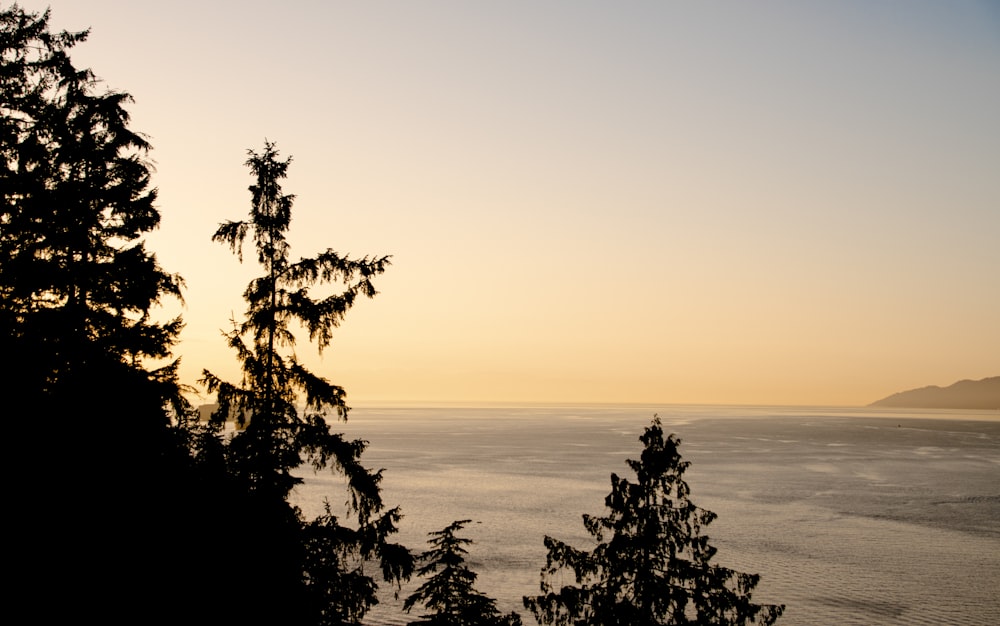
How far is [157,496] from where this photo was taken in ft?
44.6

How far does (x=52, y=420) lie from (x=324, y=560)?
5809mm

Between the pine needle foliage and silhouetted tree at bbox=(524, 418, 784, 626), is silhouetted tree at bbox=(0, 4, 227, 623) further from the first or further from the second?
silhouetted tree at bbox=(524, 418, 784, 626)

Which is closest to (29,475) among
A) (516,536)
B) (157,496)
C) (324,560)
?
(157,496)

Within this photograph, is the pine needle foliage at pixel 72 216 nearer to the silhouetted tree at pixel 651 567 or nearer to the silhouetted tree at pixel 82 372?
the silhouetted tree at pixel 82 372

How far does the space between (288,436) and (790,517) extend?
57163 mm

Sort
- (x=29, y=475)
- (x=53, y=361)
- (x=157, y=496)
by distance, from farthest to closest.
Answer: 1. (x=53, y=361)
2. (x=157, y=496)
3. (x=29, y=475)

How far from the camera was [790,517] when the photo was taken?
200 feet

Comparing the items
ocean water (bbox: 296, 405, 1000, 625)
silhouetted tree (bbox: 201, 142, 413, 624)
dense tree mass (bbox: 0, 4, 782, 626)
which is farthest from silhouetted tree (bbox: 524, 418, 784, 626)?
ocean water (bbox: 296, 405, 1000, 625)

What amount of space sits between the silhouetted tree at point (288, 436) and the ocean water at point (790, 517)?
17.3 metres

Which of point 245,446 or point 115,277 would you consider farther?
point 115,277

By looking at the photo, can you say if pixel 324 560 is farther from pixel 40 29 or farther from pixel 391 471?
pixel 391 471

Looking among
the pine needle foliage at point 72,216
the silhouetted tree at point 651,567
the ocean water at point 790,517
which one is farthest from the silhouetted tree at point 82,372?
the ocean water at point 790,517

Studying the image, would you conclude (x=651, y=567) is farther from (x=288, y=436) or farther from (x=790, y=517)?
(x=790, y=517)

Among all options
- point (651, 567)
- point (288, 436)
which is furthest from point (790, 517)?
point (288, 436)
